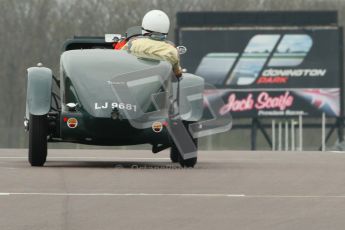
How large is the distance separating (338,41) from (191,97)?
125 feet

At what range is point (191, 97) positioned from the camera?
19.4 m

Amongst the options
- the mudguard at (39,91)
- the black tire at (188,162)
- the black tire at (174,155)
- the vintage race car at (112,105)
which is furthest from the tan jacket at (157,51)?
the black tire at (174,155)

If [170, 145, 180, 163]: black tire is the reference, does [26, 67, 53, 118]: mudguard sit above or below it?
above

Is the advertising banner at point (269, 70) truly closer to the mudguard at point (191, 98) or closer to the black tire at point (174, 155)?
the black tire at point (174, 155)

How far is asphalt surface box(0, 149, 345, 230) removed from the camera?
1097cm

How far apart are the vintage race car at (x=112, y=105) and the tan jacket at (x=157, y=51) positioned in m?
0.16

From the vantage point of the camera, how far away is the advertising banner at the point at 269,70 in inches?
2245

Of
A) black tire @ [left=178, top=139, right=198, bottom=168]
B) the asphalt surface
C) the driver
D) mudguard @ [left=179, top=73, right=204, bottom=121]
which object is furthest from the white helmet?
the asphalt surface

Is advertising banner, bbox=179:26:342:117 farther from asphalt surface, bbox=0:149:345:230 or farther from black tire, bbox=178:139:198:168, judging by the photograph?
asphalt surface, bbox=0:149:345:230

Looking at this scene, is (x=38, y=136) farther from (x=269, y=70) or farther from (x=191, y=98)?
(x=269, y=70)

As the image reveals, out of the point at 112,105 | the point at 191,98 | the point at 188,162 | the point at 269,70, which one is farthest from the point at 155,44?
the point at 269,70

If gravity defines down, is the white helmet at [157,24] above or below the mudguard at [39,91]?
above

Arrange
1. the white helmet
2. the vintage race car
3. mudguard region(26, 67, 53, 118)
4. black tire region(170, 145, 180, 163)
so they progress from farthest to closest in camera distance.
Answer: black tire region(170, 145, 180, 163) < the white helmet < mudguard region(26, 67, 53, 118) < the vintage race car

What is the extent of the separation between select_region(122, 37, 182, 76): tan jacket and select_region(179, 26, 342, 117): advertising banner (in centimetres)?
3712
